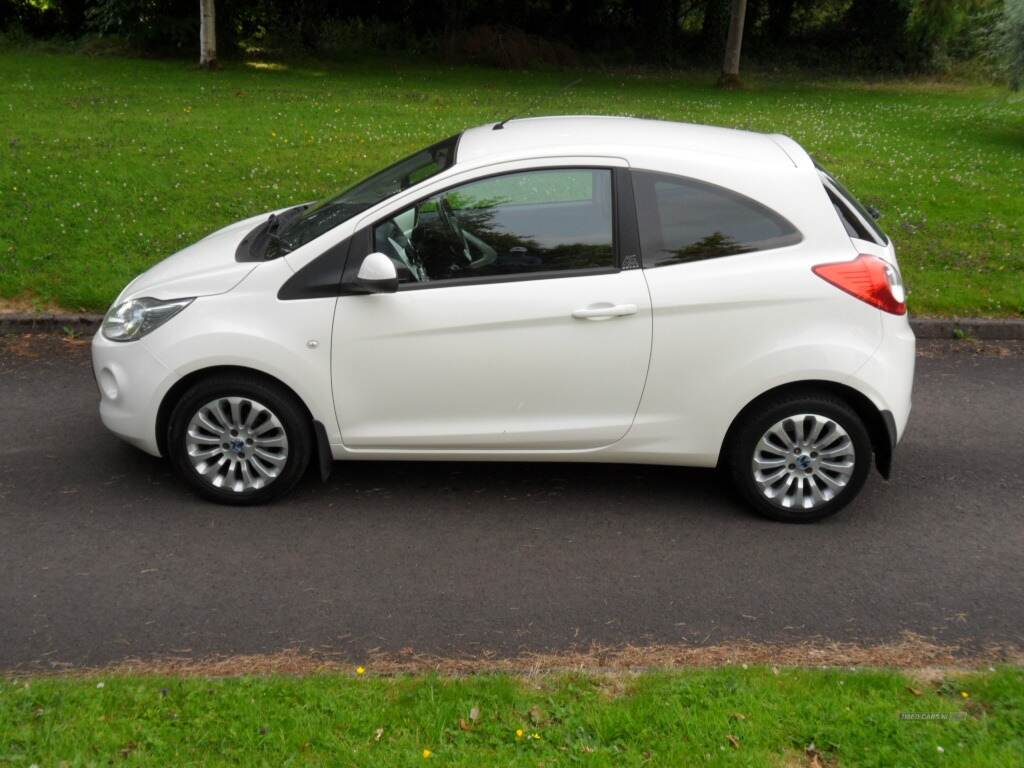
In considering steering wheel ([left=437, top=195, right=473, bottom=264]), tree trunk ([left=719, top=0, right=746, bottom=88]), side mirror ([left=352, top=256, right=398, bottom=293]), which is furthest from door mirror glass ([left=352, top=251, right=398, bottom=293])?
tree trunk ([left=719, top=0, right=746, bottom=88])

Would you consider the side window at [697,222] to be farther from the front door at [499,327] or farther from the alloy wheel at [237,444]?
the alloy wheel at [237,444]

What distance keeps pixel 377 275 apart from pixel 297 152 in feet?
27.5

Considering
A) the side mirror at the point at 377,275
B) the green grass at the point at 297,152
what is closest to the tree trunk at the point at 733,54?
the green grass at the point at 297,152

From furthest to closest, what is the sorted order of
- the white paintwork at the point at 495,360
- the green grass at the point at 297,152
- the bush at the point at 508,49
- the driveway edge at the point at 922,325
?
1. the bush at the point at 508,49
2. the green grass at the point at 297,152
3. the driveway edge at the point at 922,325
4. the white paintwork at the point at 495,360

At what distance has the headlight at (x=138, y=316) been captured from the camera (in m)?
5.55

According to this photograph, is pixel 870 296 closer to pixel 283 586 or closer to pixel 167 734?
pixel 283 586

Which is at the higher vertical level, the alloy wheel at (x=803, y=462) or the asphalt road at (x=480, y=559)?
the alloy wheel at (x=803, y=462)

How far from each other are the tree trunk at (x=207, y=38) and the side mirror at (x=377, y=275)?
63.0 feet

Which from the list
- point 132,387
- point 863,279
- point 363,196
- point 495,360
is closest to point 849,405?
point 863,279

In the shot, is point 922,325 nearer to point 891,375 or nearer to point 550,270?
point 891,375

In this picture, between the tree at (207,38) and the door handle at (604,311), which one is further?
the tree at (207,38)

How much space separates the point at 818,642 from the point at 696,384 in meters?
1.42

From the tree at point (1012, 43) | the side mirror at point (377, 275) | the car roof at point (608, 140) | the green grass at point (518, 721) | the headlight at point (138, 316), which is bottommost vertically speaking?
the green grass at point (518, 721)

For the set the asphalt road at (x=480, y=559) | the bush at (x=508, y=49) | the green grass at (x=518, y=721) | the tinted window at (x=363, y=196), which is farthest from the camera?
the bush at (x=508, y=49)
